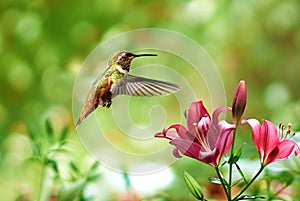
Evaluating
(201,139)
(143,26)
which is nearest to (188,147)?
(201,139)

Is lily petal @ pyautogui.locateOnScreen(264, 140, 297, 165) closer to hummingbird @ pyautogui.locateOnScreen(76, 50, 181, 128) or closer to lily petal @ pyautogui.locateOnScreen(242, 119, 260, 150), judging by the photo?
lily petal @ pyautogui.locateOnScreen(242, 119, 260, 150)

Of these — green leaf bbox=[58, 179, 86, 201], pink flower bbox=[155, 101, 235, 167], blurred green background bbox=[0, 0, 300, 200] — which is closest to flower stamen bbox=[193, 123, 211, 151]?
pink flower bbox=[155, 101, 235, 167]

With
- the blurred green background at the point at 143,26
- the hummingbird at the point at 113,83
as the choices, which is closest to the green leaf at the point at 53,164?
the hummingbird at the point at 113,83

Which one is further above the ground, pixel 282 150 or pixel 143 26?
pixel 143 26

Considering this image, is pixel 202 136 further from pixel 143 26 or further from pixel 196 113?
pixel 143 26

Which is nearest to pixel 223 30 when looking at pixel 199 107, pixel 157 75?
pixel 157 75

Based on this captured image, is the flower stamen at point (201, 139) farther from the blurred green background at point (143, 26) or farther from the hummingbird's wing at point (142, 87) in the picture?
the blurred green background at point (143, 26)
